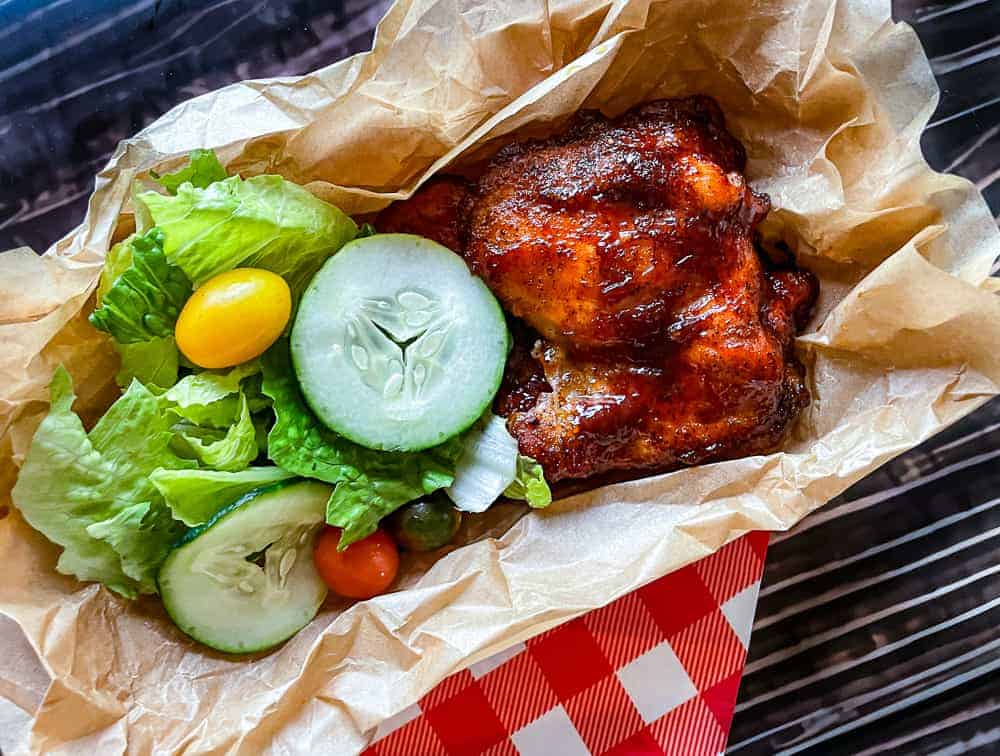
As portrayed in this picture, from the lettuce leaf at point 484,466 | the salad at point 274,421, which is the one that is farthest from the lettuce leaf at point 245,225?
the lettuce leaf at point 484,466

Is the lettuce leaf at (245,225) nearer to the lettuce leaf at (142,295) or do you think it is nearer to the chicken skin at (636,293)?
the lettuce leaf at (142,295)

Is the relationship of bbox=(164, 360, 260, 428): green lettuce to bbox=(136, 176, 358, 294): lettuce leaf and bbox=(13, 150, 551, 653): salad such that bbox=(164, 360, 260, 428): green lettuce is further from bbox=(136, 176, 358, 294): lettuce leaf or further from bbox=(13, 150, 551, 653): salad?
bbox=(136, 176, 358, 294): lettuce leaf

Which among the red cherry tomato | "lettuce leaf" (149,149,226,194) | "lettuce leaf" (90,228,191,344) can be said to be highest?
"lettuce leaf" (149,149,226,194)

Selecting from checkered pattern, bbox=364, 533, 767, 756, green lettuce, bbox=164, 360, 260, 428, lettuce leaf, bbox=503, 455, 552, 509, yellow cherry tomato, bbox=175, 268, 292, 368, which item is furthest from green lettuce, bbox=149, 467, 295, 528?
checkered pattern, bbox=364, 533, 767, 756

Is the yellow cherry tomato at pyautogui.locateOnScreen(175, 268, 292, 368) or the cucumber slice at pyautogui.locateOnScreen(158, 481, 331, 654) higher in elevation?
the yellow cherry tomato at pyautogui.locateOnScreen(175, 268, 292, 368)

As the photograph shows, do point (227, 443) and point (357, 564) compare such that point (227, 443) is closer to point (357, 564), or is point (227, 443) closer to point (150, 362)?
point (150, 362)

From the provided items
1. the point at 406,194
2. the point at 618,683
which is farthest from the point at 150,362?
the point at 618,683
